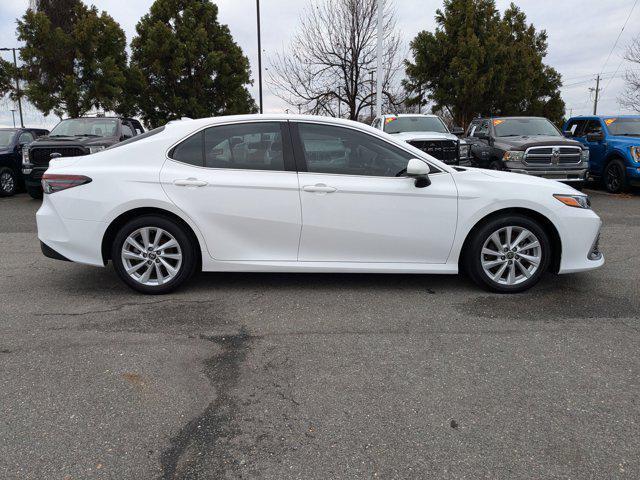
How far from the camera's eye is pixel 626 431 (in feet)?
9.03

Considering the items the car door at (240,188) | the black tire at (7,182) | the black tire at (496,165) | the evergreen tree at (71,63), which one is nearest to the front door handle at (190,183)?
the car door at (240,188)

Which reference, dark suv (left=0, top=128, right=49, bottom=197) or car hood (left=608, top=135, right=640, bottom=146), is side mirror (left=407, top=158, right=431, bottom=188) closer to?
car hood (left=608, top=135, right=640, bottom=146)

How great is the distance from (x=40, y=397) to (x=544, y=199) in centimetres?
426

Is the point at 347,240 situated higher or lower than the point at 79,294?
higher

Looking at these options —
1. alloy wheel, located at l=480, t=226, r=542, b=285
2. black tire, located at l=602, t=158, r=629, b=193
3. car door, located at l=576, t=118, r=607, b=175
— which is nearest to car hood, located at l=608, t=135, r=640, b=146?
car door, located at l=576, t=118, r=607, b=175

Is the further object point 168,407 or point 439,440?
point 168,407

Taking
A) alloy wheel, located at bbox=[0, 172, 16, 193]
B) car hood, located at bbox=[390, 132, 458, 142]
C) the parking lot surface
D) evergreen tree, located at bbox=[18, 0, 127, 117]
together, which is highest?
evergreen tree, located at bbox=[18, 0, 127, 117]

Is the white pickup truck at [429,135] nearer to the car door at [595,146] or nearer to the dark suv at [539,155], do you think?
the dark suv at [539,155]

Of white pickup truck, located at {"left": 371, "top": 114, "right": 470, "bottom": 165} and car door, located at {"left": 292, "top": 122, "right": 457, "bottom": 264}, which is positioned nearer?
car door, located at {"left": 292, "top": 122, "right": 457, "bottom": 264}

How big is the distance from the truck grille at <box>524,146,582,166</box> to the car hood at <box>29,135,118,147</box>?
880 cm

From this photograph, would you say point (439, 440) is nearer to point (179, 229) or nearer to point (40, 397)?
point (40, 397)

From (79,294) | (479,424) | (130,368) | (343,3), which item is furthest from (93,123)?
(343,3)

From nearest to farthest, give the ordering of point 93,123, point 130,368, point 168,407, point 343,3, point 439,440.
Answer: point 439,440 < point 168,407 < point 130,368 < point 93,123 < point 343,3

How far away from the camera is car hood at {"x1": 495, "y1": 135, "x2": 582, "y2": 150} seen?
11391 mm
